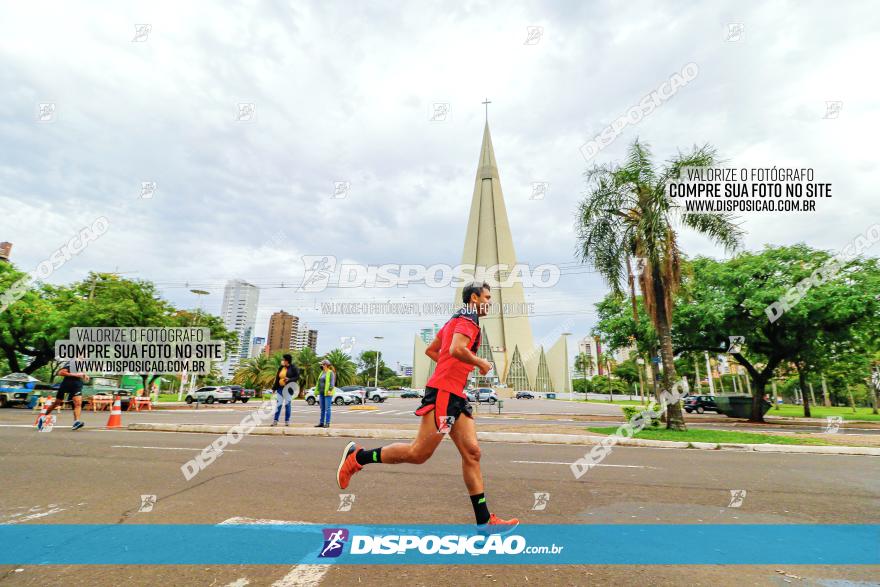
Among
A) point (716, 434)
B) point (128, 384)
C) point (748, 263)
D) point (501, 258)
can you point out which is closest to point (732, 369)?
point (501, 258)

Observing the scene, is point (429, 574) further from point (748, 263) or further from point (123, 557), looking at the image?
point (748, 263)

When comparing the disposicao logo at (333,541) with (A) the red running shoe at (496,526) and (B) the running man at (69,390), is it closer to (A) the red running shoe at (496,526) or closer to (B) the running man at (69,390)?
(A) the red running shoe at (496,526)

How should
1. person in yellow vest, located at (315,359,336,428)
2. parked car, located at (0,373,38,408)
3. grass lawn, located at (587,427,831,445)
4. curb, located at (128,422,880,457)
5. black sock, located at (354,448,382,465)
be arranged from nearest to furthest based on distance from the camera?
1. black sock, located at (354,448,382,465)
2. curb, located at (128,422,880,457)
3. grass lawn, located at (587,427,831,445)
4. person in yellow vest, located at (315,359,336,428)
5. parked car, located at (0,373,38,408)

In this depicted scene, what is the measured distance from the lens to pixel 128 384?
29.8 meters

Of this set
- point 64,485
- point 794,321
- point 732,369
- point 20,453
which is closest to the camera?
point 64,485

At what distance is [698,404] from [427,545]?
33670mm

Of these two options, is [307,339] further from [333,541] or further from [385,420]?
[333,541]

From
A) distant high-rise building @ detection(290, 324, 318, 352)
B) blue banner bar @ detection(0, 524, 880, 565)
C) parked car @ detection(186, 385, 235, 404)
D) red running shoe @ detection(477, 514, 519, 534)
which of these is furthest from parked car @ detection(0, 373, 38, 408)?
distant high-rise building @ detection(290, 324, 318, 352)

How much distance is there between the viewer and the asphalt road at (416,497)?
2.69 m

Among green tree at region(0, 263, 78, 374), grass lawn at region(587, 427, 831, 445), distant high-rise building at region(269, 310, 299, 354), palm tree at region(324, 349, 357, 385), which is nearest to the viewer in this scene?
grass lawn at region(587, 427, 831, 445)

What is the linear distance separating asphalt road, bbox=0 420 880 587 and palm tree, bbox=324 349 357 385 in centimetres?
4312

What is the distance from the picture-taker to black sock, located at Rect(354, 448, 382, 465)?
3643mm

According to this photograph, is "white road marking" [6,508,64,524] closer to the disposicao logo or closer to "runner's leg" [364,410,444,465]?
the disposicao logo

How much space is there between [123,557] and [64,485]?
3.08 meters
